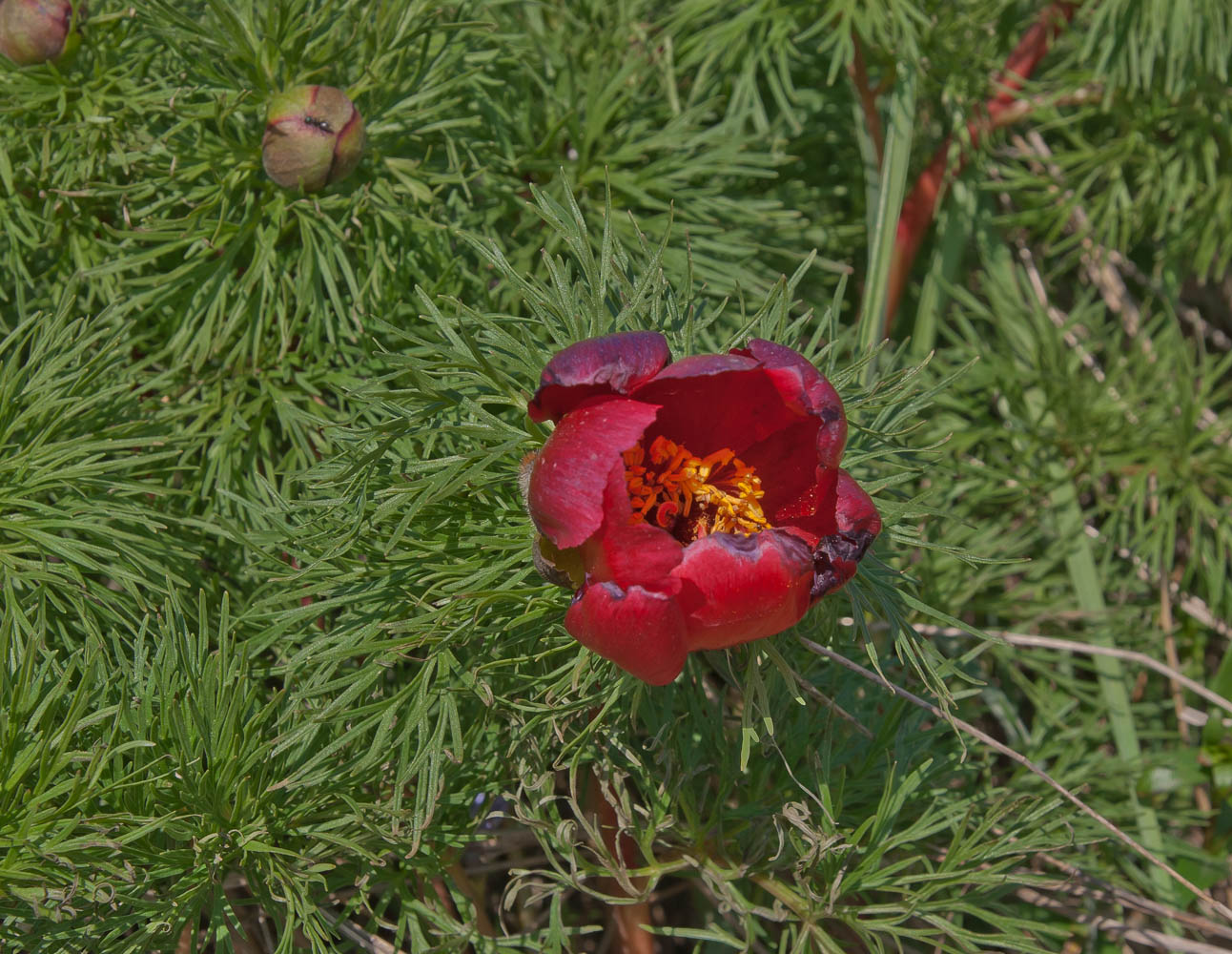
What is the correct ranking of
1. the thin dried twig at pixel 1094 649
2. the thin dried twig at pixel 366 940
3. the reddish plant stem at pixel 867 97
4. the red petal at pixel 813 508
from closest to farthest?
1. the red petal at pixel 813 508
2. the thin dried twig at pixel 366 940
3. the thin dried twig at pixel 1094 649
4. the reddish plant stem at pixel 867 97

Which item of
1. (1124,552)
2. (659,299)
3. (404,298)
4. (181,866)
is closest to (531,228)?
(404,298)

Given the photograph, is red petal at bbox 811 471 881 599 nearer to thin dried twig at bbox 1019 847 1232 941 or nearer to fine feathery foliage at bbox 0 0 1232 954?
fine feathery foliage at bbox 0 0 1232 954

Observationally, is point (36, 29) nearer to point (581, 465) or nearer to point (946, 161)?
point (581, 465)

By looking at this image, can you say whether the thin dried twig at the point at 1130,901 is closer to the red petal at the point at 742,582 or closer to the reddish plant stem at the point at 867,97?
the red petal at the point at 742,582

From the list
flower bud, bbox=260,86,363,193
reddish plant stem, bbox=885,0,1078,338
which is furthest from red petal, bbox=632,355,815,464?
reddish plant stem, bbox=885,0,1078,338

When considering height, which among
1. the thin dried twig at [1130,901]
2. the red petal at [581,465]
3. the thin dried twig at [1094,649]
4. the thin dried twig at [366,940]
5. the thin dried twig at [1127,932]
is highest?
the red petal at [581,465]

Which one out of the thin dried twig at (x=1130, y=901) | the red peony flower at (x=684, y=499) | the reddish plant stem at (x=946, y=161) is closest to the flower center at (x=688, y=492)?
the red peony flower at (x=684, y=499)

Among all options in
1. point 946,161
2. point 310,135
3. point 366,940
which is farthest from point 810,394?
point 946,161
